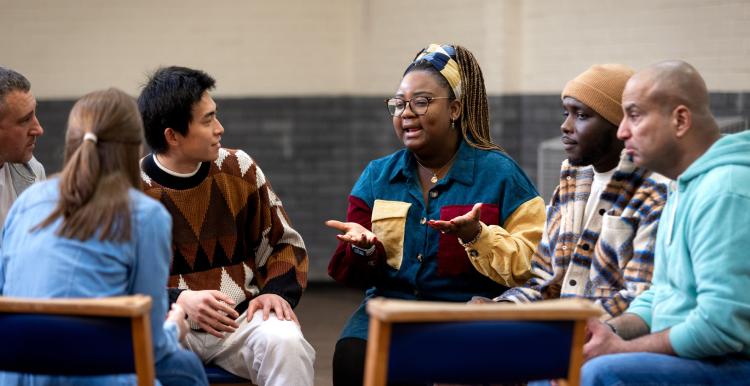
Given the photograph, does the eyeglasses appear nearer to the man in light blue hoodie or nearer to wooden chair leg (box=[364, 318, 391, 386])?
the man in light blue hoodie

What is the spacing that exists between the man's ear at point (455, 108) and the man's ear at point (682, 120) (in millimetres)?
949

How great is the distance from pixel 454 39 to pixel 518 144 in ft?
2.94

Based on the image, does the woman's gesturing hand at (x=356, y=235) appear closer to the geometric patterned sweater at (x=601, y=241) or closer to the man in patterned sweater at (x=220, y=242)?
the man in patterned sweater at (x=220, y=242)

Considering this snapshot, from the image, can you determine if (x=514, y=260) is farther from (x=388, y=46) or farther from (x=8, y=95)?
(x=388, y=46)

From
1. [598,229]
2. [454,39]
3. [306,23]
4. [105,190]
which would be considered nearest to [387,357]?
[105,190]

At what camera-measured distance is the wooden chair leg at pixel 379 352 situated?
2195 millimetres

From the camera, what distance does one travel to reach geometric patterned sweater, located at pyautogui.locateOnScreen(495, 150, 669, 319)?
2.92 meters

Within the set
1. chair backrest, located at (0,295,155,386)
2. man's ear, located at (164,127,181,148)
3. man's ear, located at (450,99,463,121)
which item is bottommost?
chair backrest, located at (0,295,155,386)

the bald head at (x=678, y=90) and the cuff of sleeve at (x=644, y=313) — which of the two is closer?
the bald head at (x=678, y=90)

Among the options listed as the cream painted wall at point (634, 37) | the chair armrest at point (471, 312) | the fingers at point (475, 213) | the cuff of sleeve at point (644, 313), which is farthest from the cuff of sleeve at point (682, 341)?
the cream painted wall at point (634, 37)

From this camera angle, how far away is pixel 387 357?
2221 mm

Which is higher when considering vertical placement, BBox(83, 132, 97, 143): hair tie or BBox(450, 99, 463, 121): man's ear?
BBox(83, 132, 97, 143): hair tie

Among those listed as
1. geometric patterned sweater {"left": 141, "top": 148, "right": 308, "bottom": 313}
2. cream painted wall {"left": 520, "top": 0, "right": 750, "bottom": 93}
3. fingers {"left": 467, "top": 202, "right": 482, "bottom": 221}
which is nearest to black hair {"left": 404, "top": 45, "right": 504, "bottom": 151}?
Answer: fingers {"left": 467, "top": 202, "right": 482, "bottom": 221}

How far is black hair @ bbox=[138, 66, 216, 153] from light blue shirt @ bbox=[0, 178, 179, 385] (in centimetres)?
91
